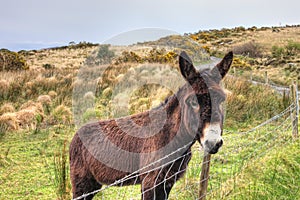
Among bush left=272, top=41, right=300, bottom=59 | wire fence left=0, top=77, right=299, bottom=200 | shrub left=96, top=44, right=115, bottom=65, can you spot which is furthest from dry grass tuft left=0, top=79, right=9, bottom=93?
bush left=272, top=41, right=300, bottom=59

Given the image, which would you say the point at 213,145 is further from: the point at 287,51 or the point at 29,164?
the point at 287,51

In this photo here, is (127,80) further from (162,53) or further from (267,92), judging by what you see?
(267,92)

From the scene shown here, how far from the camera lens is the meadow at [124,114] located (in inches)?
165

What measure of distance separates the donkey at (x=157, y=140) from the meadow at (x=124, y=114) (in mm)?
546

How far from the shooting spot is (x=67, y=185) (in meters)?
3.75

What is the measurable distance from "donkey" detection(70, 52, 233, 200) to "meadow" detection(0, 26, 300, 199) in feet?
1.79

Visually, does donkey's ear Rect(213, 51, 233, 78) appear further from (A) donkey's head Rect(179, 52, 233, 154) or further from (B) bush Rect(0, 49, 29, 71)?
(B) bush Rect(0, 49, 29, 71)

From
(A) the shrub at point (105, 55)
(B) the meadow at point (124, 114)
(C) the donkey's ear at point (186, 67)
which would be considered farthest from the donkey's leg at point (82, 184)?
(A) the shrub at point (105, 55)

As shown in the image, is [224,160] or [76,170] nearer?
[76,170]

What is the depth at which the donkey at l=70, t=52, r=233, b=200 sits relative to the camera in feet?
8.70

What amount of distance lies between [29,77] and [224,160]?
442 inches

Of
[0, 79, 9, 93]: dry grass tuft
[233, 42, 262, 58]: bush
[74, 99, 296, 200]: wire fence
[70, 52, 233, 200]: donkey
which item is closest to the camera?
[70, 52, 233, 200]: donkey

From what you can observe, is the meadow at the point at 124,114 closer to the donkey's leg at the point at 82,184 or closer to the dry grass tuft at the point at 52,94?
the dry grass tuft at the point at 52,94

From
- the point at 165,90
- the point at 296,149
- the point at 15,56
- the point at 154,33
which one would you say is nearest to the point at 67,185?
the point at 154,33
